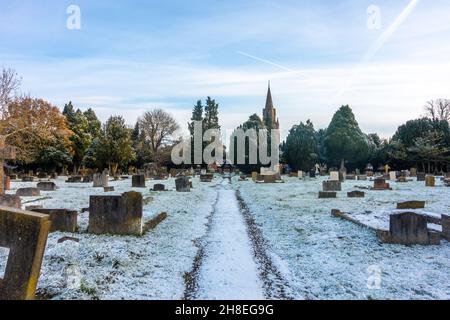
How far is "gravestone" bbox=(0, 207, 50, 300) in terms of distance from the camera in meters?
4.00

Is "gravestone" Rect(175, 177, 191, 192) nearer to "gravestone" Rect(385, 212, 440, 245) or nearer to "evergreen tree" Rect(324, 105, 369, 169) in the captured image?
"gravestone" Rect(385, 212, 440, 245)

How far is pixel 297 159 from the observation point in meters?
50.1

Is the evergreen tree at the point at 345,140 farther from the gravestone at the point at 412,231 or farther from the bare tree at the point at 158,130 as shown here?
the gravestone at the point at 412,231

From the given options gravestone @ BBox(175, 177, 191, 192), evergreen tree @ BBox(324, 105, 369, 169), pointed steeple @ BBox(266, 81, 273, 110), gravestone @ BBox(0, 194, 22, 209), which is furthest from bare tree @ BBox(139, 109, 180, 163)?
gravestone @ BBox(0, 194, 22, 209)

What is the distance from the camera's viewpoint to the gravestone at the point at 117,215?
875 centimetres

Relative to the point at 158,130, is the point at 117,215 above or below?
below

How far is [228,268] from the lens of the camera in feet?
20.1

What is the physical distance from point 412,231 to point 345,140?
154 ft

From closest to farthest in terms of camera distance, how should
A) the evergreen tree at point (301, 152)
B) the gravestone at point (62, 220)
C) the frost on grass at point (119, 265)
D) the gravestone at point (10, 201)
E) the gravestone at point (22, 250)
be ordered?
the gravestone at point (22, 250) < the frost on grass at point (119, 265) < the gravestone at point (62, 220) < the gravestone at point (10, 201) < the evergreen tree at point (301, 152)

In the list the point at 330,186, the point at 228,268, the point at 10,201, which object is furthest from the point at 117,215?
the point at 330,186

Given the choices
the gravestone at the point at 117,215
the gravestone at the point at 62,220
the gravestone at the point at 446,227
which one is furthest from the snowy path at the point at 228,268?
the gravestone at the point at 446,227

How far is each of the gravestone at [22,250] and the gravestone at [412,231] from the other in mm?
6861

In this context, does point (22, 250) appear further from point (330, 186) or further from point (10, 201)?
point (330, 186)

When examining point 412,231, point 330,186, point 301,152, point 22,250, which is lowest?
point 412,231
